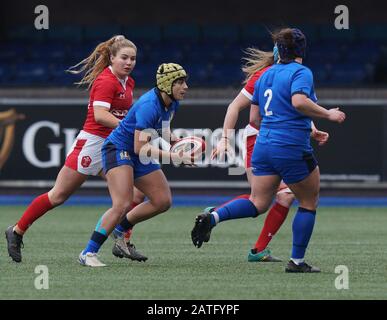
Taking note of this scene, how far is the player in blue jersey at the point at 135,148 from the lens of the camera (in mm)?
9789

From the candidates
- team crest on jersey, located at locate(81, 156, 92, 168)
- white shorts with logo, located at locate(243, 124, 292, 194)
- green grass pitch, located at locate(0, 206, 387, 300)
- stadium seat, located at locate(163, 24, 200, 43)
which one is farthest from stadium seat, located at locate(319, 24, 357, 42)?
team crest on jersey, located at locate(81, 156, 92, 168)

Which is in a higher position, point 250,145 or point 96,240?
point 250,145

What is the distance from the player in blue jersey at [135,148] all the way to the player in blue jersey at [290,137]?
66 centimetres

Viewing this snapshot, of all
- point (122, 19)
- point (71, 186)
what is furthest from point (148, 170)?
point (122, 19)

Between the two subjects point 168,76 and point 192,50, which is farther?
point 192,50

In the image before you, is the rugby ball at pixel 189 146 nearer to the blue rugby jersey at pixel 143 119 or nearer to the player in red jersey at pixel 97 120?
the blue rugby jersey at pixel 143 119

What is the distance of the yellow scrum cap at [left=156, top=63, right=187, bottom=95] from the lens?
992cm

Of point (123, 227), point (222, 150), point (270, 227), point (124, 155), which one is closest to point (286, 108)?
point (222, 150)

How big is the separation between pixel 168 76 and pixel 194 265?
1.64 meters

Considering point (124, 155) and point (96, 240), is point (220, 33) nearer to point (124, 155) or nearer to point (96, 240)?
point (124, 155)

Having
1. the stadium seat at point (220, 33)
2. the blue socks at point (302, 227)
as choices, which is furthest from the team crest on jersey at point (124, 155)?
the stadium seat at point (220, 33)

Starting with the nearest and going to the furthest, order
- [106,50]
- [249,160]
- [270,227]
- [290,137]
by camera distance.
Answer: [290,137] → [106,50] → [270,227] → [249,160]

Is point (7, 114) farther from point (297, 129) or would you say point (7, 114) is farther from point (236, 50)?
point (297, 129)

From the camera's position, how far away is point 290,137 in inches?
375
